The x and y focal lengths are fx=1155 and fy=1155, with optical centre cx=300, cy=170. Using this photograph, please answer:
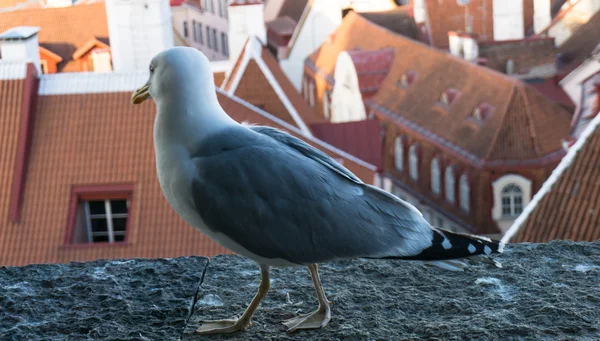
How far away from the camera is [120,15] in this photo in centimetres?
1688

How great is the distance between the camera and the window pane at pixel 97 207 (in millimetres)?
9938

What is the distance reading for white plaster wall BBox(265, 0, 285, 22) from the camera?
37656mm

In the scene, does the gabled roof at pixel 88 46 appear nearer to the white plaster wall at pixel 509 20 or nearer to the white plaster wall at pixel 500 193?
the white plaster wall at pixel 500 193

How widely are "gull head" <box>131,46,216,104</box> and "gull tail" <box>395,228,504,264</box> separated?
1.88ft

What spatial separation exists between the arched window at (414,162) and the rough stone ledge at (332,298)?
19903 mm

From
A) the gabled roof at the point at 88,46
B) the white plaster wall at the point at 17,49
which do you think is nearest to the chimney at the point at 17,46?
the white plaster wall at the point at 17,49

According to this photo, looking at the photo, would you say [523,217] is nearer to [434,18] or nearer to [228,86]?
[228,86]

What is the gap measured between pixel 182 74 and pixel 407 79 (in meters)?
22.8

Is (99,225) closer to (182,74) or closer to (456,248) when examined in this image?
(182,74)

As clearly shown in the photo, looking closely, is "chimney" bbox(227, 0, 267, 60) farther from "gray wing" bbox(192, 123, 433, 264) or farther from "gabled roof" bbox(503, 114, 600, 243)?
"gray wing" bbox(192, 123, 433, 264)

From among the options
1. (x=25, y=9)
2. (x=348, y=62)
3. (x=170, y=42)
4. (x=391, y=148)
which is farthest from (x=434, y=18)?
(x=170, y=42)

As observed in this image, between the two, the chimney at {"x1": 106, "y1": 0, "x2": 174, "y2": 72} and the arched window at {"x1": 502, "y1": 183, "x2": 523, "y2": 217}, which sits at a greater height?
the chimney at {"x1": 106, "y1": 0, "x2": 174, "y2": 72}

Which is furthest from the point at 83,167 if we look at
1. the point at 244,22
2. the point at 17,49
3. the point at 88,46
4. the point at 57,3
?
the point at 57,3

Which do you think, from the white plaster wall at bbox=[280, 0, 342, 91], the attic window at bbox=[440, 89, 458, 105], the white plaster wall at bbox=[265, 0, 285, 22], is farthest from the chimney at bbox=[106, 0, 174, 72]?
the white plaster wall at bbox=[265, 0, 285, 22]
